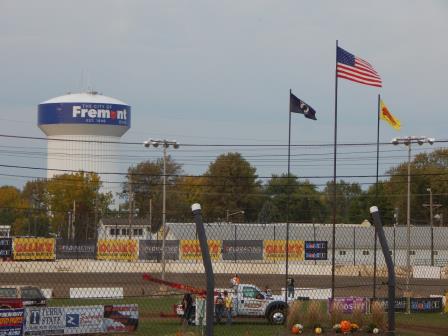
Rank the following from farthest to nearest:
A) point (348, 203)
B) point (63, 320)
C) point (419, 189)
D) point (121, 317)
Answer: point (348, 203) < point (419, 189) < point (121, 317) < point (63, 320)

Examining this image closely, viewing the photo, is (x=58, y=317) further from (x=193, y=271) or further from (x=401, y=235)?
(x=401, y=235)

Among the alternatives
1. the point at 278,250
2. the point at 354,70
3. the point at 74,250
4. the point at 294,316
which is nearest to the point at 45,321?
the point at 294,316

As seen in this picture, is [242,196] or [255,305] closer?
[255,305]

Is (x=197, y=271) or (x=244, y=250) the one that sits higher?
(x=244, y=250)

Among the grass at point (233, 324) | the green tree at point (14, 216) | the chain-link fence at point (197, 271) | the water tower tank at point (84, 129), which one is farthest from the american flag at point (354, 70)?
the water tower tank at point (84, 129)

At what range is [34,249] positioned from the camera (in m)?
61.8

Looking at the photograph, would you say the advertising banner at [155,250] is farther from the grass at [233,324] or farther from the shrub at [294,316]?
the shrub at [294,316]

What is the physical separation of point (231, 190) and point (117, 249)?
187ft

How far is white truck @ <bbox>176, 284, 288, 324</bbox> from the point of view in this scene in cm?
3447

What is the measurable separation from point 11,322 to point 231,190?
102m

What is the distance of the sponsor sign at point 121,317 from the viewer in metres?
25.5

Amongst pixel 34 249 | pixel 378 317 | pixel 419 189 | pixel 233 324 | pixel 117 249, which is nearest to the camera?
pixel 378 317

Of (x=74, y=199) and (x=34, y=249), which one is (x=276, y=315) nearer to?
(x=34, y=249)

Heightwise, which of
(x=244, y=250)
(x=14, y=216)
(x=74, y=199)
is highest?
(x=74, y=199)
